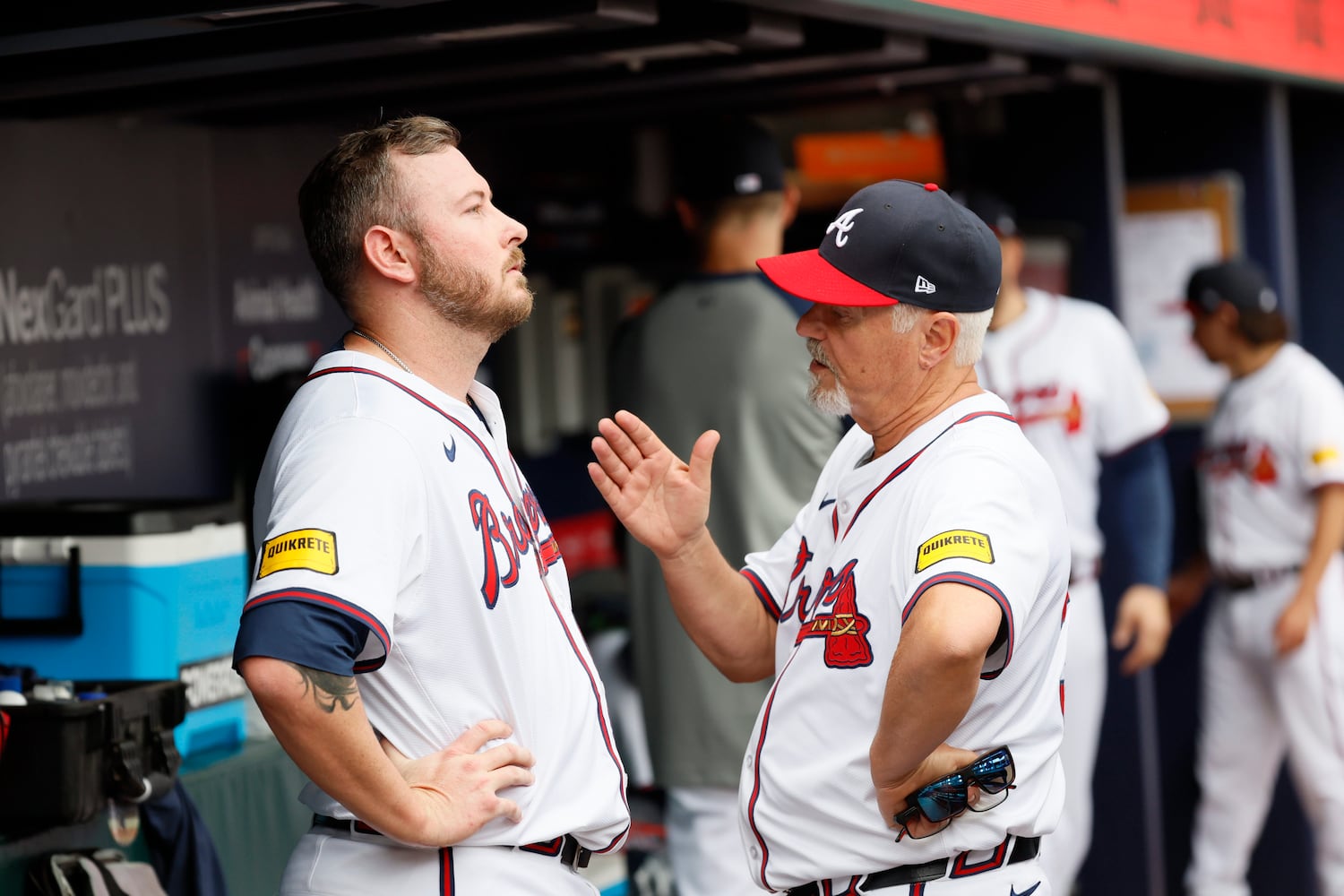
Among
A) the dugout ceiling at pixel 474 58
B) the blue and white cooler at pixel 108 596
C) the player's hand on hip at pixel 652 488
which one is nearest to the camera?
the player's hand on hip at pixel 652 488

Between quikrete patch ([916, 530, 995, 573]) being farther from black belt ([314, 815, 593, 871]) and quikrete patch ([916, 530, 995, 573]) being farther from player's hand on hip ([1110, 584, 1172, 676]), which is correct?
player's hand on hip ([1110, 584, 1172, 676])

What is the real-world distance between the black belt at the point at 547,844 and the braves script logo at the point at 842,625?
1.39ft

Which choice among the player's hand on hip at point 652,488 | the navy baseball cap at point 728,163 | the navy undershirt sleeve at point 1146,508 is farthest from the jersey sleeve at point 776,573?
the navy undershirt sleeve at point 1146,508

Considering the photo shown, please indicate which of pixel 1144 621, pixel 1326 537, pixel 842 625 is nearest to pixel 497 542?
pixel 842 625

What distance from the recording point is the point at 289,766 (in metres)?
3.11

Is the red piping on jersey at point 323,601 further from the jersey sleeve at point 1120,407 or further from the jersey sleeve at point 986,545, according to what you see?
the jersey sleeve at point 1120,407

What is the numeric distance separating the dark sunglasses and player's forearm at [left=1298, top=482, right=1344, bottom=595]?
9.36ft

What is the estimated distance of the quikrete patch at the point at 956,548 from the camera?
1916 mm

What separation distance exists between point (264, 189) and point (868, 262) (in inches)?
101

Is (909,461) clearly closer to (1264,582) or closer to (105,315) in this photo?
(105,315)

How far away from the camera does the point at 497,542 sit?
6.67 feet

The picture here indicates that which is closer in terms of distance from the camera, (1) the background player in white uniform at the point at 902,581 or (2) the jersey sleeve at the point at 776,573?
(1) the background player in white uniform at the point at 902,581

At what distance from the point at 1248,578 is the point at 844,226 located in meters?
3.13

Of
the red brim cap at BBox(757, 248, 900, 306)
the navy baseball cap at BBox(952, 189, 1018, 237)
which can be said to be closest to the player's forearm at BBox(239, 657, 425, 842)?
the red brim cap at BBox(757, 248, 900, 306)
